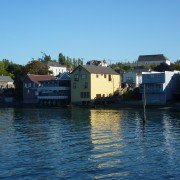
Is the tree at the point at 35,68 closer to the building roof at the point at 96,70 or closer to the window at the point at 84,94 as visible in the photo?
the building roof at the point at 96,70

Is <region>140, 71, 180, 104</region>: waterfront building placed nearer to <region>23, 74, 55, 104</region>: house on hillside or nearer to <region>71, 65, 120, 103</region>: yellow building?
<region>71, 65, 120, 103</region>: yellow building

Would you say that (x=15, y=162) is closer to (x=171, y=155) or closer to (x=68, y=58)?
(x=171, y=155)

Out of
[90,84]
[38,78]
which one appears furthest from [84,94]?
[38,78]

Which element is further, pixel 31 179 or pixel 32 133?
pixel 32 133

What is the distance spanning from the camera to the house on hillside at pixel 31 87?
112 meters

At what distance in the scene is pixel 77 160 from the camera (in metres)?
27.8

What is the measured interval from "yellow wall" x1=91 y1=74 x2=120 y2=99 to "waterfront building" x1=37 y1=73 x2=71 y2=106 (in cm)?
758

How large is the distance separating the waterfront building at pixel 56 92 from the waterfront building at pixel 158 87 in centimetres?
2163

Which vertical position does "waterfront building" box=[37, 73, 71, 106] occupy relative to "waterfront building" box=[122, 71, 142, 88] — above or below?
below

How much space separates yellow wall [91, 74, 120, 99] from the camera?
332 feet

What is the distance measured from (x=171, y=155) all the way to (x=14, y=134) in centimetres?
1925

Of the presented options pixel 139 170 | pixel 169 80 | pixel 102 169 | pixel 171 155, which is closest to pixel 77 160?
pixel 102 169

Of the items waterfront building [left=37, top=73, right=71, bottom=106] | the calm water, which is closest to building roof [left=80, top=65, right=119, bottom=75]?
waterfront building [left=37, top=73, right=71, bottom=106]

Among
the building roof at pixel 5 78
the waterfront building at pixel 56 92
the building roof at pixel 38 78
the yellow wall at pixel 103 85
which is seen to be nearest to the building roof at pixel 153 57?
the yellow wall at pixel 103 85
